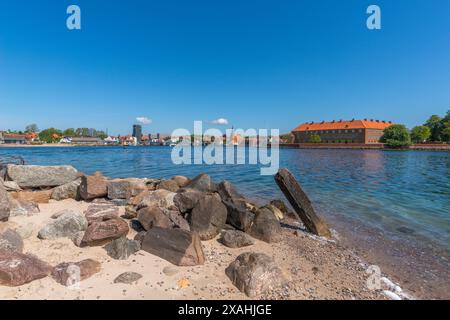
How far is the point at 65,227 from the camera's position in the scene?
17.3 ft

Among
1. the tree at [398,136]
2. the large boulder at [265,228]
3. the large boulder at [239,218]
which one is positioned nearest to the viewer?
the large boulder at [265,228]

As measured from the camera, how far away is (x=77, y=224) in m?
5.38

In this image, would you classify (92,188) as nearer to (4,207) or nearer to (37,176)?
(4,207)

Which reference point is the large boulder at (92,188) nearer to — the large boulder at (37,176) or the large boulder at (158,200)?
the large boulder at (37,176)

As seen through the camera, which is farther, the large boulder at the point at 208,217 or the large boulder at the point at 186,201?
the large boulder at the point at 186,201

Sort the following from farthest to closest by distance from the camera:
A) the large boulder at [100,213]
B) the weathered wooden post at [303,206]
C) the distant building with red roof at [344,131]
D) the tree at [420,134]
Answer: the distant building with red roof at [344,131]
the tree at [420,134]
the weathered wooden post at [303,206]
the large boulder at [100,213]

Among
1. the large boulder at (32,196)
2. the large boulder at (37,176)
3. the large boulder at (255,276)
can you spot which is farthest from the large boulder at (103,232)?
the large boulder at (37,176)

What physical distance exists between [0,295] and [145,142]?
19699 centimetres

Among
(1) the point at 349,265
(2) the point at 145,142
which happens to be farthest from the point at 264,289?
(2) the point at 145,142

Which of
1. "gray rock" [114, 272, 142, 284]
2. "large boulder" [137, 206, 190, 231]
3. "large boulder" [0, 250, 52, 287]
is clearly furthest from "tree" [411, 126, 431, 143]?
"large boulder" [0, 250, 52, 287]

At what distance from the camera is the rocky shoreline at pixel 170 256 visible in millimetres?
3729

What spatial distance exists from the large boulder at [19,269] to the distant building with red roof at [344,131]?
118m
